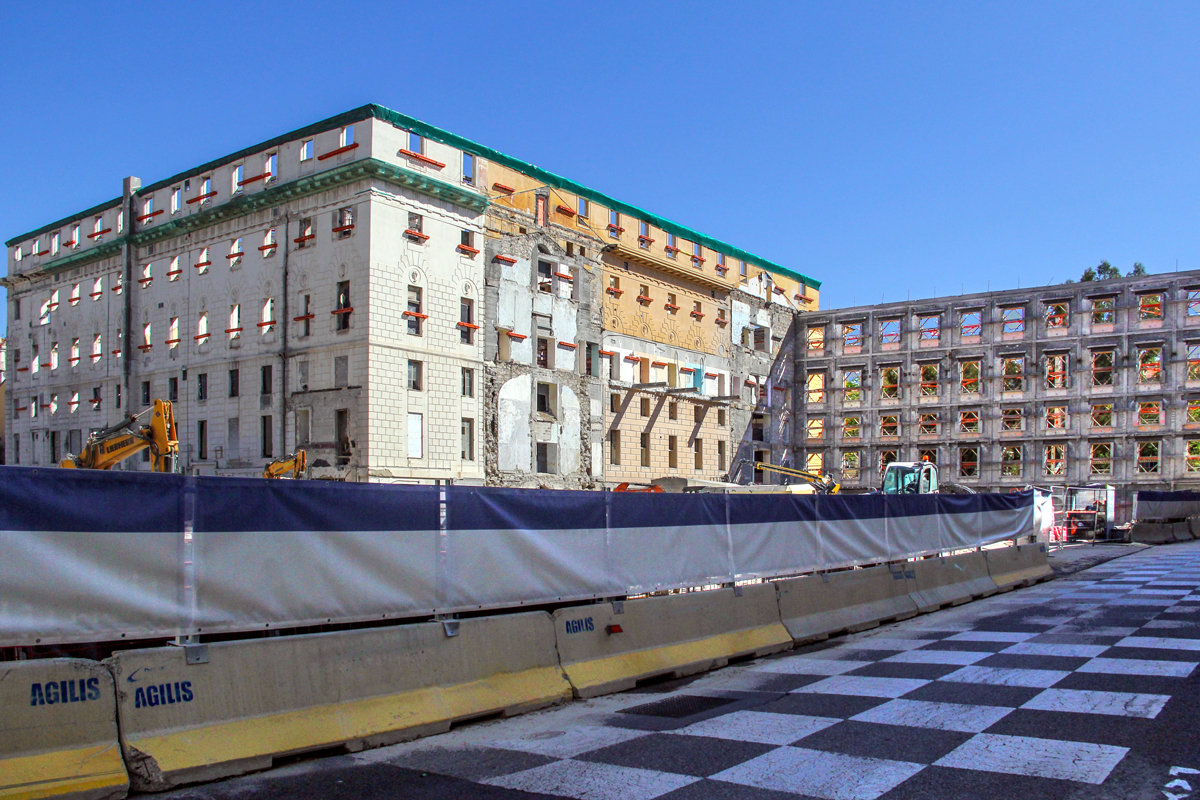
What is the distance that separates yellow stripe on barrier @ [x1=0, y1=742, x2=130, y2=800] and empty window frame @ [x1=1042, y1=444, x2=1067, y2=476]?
56.6 meters

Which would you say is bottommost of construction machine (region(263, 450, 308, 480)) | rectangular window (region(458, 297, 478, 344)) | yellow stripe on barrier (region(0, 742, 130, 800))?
yellow stripe on barrier (region(0, 742, 130, 800))

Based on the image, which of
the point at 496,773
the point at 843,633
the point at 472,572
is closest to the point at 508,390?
the point at 843,633

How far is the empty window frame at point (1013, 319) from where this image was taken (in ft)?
185

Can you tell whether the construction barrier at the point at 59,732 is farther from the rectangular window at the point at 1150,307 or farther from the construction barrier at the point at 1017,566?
the rectangular window at the point at 1150,307

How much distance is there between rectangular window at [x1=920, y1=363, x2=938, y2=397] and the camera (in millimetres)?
58625

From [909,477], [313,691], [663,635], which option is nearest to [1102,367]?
[909,477]

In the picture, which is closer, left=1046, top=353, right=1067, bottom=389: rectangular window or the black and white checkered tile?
the black and white checkered tile

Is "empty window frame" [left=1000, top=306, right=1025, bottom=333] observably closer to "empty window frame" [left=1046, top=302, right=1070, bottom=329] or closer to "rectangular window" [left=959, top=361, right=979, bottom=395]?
"empty window frame" [left=1046, top=302, right=1070, bottom=329]

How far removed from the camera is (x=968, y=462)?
56969 millimetres

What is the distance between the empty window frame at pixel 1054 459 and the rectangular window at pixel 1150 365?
567 centimetres

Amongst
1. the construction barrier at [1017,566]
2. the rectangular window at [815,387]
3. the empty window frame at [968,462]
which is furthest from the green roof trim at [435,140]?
the construction barrier at [1017,566]

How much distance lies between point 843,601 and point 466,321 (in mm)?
26650

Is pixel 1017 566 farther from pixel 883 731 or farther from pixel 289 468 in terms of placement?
pixel 289 468

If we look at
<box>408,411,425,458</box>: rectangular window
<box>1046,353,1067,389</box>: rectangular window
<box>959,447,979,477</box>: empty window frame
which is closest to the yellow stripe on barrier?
Answer: <box>408,411,425,458</box>: rectangular window
